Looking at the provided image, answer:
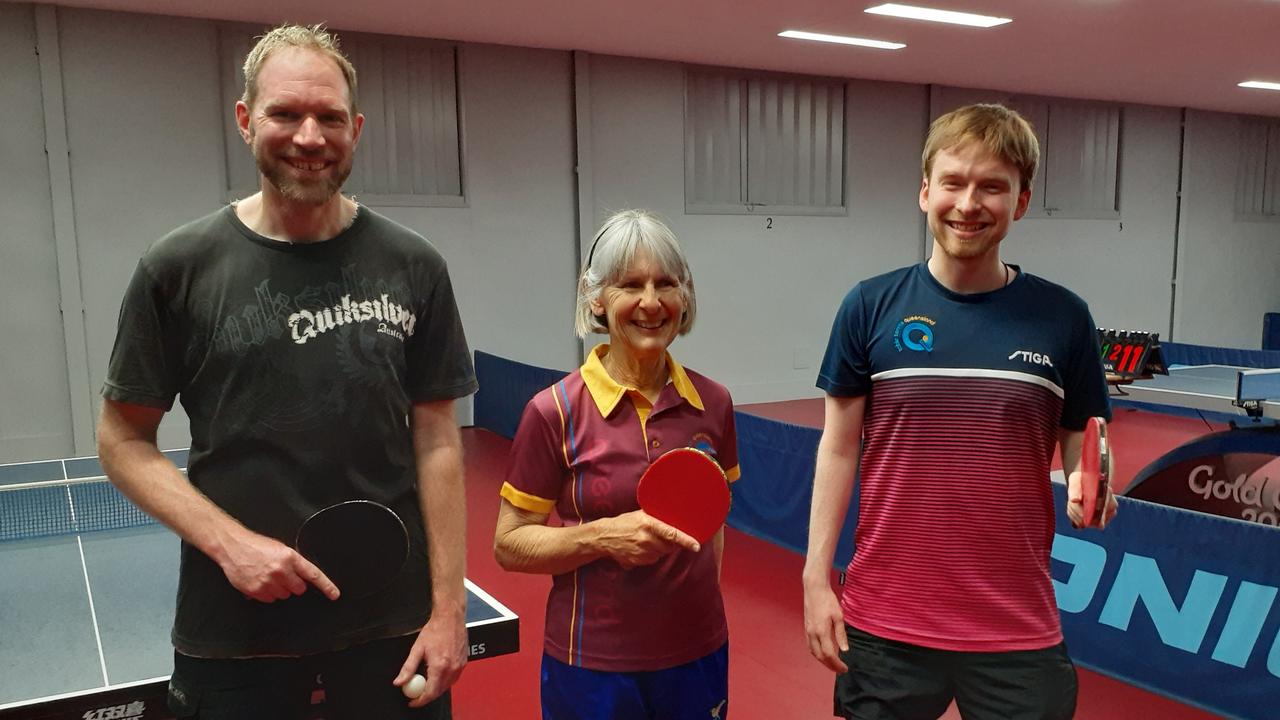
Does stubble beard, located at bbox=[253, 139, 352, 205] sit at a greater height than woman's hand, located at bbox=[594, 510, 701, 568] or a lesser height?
greater

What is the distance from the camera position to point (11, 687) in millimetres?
2334

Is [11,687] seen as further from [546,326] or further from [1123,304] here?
[1123,304]

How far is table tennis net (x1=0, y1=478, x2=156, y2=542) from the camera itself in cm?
404

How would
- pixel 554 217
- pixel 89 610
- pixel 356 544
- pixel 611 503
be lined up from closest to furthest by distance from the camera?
pixel 356 544, pixel 611 503, pixel 89 610, pixel 554 217

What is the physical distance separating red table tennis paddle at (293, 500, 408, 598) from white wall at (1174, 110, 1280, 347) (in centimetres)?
1626

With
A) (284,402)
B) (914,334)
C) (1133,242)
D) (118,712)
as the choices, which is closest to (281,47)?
(284,402)

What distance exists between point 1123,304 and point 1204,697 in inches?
491

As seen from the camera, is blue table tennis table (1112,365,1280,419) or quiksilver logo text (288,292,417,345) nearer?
quiksilver logo text (288,292,417,345)

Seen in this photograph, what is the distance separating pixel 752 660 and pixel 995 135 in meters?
3.06

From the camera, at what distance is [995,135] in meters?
1.86

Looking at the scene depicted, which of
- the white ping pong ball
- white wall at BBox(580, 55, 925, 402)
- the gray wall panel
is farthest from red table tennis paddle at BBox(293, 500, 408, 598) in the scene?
white wall at BBox(580, 55, 925, 402)

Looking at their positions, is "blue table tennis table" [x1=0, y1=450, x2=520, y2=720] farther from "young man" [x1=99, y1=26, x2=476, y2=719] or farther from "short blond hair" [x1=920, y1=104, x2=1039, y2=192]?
"short blond hair" [x1=920, y1=104, x2=1039, y2=192]

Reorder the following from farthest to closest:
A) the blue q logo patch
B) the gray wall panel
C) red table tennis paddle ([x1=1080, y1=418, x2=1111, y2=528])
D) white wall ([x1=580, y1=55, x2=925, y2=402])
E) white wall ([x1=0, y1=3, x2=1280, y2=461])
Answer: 1. white wall ([x1=580, y1=55, x2=925, y2=402])
2. white wall ([x1=0, y1=3, x2=1280, y2=461])
3. the gray wall panel
4. the blue q logo patch
5. red table tennis paddle ([x1=1080, y1=418, x2=1111, y2=528])

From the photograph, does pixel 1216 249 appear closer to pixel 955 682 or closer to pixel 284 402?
pixel 955 682
